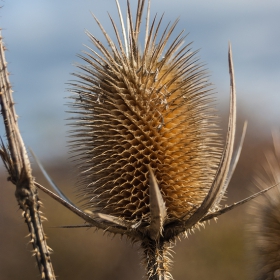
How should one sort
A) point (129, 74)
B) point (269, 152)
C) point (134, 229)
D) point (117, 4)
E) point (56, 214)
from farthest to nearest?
point (56, 214)
point (269, 152)
point (117, 4)
point (129, 74)
point (134, 229)

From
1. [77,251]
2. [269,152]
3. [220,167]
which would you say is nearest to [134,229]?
[220,167]

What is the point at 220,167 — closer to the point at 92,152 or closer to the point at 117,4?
the point at 92,152

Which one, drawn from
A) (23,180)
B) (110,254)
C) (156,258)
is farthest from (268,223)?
(110,254)

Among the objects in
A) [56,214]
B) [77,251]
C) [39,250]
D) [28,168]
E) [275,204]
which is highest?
[28,168]

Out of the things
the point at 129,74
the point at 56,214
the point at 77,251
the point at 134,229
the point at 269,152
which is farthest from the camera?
the point at 56,214

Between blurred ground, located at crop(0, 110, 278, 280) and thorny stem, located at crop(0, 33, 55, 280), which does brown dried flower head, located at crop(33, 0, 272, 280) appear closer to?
thorny stem, located at crop(0, 33, 55, 280)

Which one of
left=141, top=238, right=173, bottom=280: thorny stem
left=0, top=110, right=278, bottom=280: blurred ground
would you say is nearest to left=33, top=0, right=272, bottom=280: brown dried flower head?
left=141, top=238, right=173, bottom=280: thorny stem

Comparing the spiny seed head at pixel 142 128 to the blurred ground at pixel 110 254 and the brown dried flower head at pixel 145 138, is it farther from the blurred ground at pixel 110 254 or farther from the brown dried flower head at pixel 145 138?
the blurred ground at pixel 110 254
